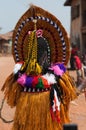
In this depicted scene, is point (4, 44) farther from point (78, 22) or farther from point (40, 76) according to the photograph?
point (40, 76)

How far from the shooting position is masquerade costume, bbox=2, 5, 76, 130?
13.8 feet

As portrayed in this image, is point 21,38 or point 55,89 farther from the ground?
point 21,38

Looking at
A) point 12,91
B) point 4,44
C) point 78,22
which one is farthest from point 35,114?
point 4,44

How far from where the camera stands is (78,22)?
3325 centimetres

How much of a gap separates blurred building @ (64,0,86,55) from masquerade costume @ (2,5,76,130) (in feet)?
85.7

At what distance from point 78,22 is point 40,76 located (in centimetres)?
2927

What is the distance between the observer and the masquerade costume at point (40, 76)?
4.21 m

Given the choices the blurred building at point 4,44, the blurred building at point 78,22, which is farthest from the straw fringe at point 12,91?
the blurred building at point 4,44

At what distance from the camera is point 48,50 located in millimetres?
4383

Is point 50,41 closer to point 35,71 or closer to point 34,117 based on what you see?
point 35,71

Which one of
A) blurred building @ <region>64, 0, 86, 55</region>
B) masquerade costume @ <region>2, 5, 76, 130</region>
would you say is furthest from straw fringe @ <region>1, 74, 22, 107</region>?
blurred building @ <region>64, 0, 86, 55</region>

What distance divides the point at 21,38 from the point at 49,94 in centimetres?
67

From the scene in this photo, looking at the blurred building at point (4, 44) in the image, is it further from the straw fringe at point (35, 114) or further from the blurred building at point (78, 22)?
the straw fringe at point (35, 114)

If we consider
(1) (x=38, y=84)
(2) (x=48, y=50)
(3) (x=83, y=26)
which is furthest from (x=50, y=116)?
(3) (x=83, y=26)
